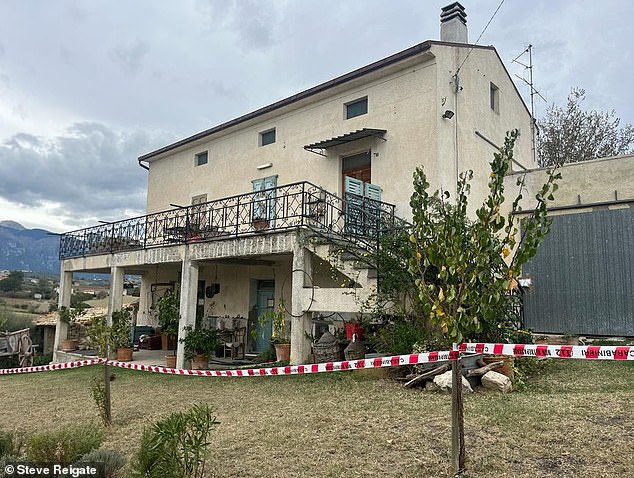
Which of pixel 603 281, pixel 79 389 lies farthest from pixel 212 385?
pixel 603 281

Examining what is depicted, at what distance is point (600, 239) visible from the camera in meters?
11.3

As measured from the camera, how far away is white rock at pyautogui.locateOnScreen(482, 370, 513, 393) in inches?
276

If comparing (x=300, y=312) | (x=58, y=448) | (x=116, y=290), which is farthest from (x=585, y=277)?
(x=116, y=290)

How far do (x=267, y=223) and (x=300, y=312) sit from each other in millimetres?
2231

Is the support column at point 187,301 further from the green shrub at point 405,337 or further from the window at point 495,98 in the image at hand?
the window at point 495,98

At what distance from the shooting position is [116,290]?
14.8 m

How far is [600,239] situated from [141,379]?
10584 mm

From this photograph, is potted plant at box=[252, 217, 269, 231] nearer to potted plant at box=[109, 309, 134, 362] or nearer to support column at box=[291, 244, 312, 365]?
support column at box=[291, 244, 312, 365]

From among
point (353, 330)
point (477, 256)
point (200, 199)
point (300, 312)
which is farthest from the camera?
point (200, 199)

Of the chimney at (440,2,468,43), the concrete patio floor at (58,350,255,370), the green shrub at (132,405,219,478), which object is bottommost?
the concrete patio floor at (58,350,255,370)

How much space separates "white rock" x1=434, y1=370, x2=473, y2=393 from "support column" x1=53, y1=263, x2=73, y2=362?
13629 mm

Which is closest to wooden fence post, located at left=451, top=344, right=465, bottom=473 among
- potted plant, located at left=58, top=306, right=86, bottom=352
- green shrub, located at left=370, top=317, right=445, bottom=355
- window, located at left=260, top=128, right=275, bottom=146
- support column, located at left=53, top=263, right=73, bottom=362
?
green shrub, located at left=370, top=317, right=445, bottom=355

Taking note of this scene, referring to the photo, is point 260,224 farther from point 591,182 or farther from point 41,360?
point 41,360

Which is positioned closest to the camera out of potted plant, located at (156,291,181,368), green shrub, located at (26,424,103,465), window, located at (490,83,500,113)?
green shrub, located at (26,424,103,465)
